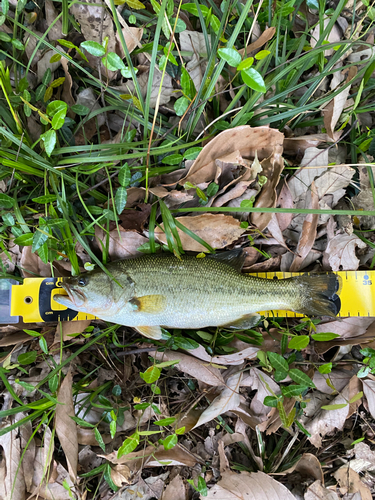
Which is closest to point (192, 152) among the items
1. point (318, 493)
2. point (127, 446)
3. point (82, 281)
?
point (82, 281)

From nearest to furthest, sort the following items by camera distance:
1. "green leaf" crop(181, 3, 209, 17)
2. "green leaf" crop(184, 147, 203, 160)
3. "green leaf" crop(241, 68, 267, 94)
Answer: "green leaf" crop(241, 68, 267, 94)
"green leaf" crop(181, 3, 209, 17)
"green leaf" crop(184, 147, 203, 160)

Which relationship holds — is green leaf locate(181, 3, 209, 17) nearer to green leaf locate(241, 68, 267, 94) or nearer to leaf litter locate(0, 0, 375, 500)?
leaf litter locate(0, 0, 375, 500)

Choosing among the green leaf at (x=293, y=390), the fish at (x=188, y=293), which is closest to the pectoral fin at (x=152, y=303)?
the fish at (x=188, y=293)

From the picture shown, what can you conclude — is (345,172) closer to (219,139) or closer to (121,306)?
(219,139)

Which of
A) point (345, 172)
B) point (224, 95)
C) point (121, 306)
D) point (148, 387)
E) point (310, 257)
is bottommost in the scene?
point (148, 387)

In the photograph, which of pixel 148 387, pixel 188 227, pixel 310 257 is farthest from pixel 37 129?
pixel 310 257

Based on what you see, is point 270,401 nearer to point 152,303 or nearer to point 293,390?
point 293,390

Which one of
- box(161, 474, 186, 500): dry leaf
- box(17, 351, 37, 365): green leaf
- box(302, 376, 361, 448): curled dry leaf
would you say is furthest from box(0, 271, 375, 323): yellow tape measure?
box(161, 474, 186, 500): dry leaf
